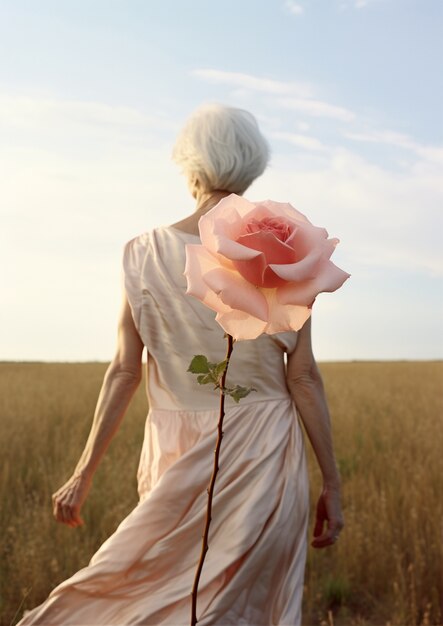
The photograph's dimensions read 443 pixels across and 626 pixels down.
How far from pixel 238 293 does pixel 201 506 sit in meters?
1.86

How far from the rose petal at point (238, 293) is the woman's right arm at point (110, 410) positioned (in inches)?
77.3

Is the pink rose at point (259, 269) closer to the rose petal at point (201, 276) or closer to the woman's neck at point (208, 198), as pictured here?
the rose petal at point (201, 276)

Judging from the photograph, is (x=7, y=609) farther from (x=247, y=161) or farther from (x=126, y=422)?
(x=126, y=422)

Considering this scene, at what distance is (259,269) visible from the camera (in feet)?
3.14

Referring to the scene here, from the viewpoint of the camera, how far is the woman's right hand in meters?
2.92

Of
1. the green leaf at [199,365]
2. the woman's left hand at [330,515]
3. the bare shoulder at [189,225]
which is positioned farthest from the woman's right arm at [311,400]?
the green leaf at [199,365]

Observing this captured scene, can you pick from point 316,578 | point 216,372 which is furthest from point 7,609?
point 216,372

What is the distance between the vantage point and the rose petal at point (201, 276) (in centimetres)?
99

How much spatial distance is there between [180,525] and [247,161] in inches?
46.8

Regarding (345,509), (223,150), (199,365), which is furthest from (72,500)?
(345,509)

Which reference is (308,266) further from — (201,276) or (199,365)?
(199,365)

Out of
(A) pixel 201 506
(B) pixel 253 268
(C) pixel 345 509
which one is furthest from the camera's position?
(C) pixel 345 509

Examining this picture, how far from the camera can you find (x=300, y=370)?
2.83m

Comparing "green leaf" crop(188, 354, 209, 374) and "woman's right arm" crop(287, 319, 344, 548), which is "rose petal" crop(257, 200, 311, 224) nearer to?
"green leaf" crop(188, 354, 209, 374)
